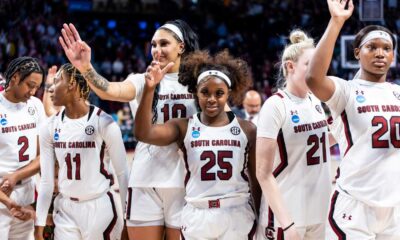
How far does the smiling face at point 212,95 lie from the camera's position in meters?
3.80

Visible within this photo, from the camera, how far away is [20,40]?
53.3ft

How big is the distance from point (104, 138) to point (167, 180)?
51 cm

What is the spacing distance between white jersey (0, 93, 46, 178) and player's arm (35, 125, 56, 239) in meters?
0.41

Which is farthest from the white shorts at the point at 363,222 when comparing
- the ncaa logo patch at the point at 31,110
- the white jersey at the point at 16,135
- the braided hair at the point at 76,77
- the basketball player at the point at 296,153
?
the ncaa logo patch at the point at 31,110

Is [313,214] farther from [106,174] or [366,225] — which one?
[106,174]

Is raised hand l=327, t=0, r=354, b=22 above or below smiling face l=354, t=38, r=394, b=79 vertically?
above

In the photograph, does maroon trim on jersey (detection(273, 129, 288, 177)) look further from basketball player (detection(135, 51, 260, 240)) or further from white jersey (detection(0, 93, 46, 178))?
white jersey (detection(0, 93, 46, 178))

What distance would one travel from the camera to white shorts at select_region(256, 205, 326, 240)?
3689 millimetres

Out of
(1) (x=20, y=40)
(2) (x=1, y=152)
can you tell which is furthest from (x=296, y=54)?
(1) (x=20, y=40)

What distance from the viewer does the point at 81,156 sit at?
13.6 feet

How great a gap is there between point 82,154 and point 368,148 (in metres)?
1.84

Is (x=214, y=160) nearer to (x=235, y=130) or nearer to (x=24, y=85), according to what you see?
(x=235, y=130)

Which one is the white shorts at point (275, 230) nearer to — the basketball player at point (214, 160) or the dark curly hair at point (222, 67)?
the basketball player at point (214, 160)

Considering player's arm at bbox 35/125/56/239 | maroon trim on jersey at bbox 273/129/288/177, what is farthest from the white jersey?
maroon trim on jersey at bbox 273/129/288/177
